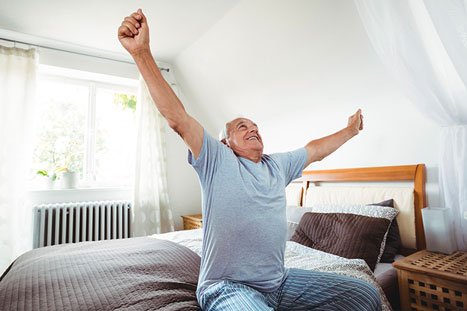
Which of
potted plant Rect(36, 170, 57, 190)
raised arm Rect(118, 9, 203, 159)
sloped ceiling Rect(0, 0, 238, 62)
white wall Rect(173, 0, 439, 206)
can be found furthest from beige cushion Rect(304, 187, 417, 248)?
potted plant Rect(36, 170, 57, 190)

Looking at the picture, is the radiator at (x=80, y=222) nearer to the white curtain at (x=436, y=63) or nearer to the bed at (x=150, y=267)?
the bed at (x=150, y=267)

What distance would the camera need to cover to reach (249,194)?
3.65 feet

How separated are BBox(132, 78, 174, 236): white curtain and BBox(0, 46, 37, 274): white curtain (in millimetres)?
Answer: 1136

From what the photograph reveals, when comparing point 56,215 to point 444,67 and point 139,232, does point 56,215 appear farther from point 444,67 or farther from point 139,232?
point 444,67

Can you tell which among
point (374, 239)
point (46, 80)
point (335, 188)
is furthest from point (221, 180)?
point (46, 80)

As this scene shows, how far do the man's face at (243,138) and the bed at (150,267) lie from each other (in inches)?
26.6

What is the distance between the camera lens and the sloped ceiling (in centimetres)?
258

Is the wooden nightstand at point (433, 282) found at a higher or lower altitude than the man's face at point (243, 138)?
lower

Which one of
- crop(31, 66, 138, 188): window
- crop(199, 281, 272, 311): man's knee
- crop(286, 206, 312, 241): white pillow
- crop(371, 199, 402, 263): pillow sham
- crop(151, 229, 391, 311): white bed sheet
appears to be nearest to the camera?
crop(199, 281, 272, 311): man's knee

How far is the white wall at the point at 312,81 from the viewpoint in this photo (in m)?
2.14

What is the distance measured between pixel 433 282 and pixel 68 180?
3.54 meters

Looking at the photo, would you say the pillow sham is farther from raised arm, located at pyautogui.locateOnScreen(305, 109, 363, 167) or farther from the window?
the window

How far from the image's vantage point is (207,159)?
3.59ft

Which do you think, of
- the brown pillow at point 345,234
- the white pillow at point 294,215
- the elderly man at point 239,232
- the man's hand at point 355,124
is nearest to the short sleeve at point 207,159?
the elderly man at point 239,232
